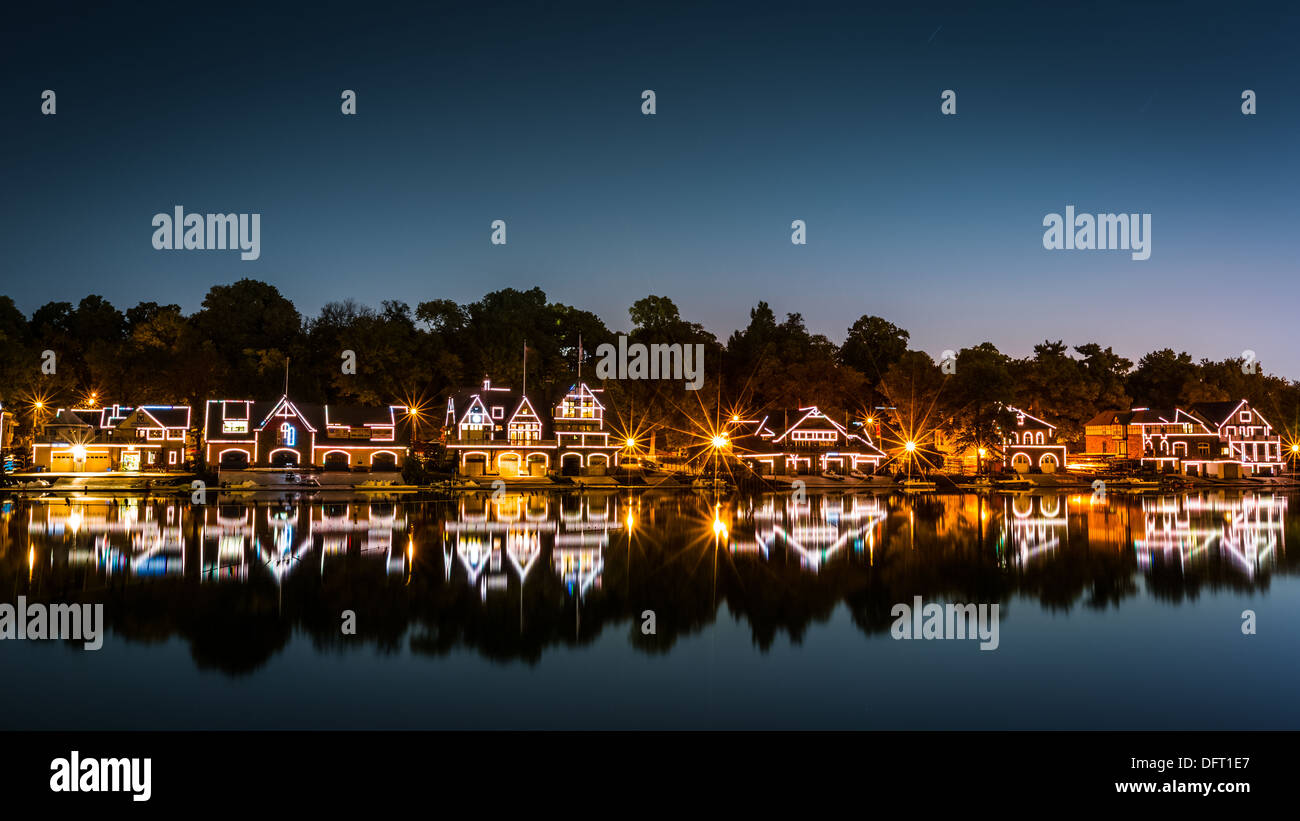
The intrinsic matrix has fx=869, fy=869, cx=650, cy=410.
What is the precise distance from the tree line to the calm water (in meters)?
44.8

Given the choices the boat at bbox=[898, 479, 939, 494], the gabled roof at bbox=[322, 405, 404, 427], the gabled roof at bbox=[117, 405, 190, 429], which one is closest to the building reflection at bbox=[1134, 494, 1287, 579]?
the boat at bbox=[898, 479, 939, 494]

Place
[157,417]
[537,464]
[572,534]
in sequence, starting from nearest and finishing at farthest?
[572,534] < [537,464] < [157,417]

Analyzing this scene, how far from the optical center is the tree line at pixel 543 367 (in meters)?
76.2

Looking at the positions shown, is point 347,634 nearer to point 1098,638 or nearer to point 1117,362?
point 1098,638

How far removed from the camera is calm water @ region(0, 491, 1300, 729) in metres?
11.9

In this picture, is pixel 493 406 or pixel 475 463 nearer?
pixel 475 463

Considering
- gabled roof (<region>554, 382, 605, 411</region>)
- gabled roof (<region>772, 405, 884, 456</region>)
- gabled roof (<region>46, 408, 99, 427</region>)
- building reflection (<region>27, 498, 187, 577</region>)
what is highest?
gabled roof (<region>554, 382, 605, 411</region>)

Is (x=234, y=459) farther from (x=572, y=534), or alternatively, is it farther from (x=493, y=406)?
(x=572, y=534)

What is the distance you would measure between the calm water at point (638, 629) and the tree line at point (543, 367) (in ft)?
147

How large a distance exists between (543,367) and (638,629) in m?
72.2

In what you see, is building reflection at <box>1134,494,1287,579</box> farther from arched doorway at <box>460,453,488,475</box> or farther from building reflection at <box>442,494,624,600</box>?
arched doorway at <box>460,453,488,475</box>

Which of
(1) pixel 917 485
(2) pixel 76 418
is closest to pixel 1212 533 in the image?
(1) pixel 917 485

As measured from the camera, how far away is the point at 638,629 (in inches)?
637

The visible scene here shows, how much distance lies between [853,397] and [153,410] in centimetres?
6367
